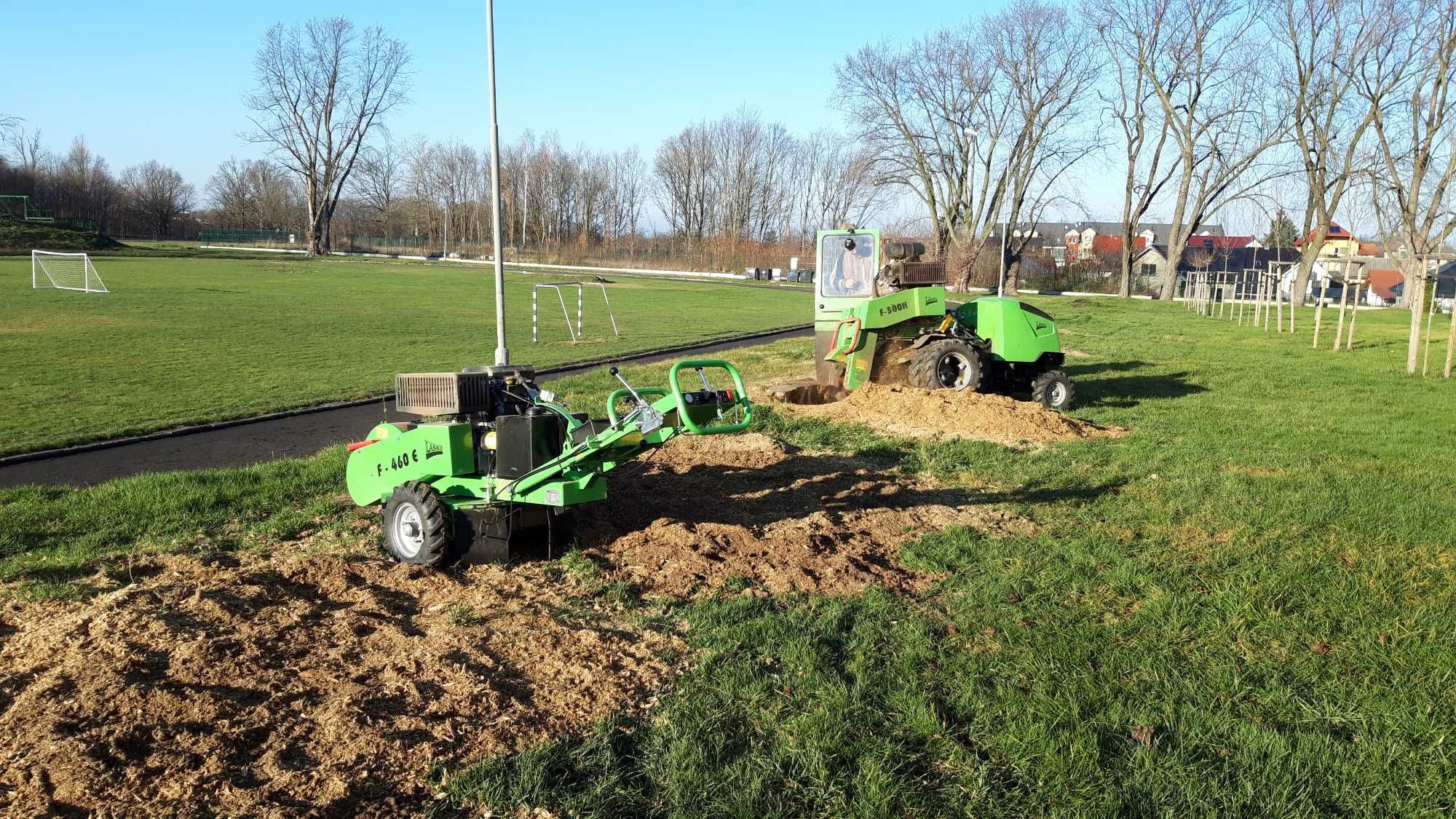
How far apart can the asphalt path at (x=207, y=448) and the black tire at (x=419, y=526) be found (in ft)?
6.50

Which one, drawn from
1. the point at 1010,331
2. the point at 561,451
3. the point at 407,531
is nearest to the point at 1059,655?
the point at 561,451

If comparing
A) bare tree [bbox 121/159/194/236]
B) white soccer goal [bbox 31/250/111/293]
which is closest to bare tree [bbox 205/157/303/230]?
bare tree [bbox 121/159/194/236]

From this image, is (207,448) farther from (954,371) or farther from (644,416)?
(954,371)

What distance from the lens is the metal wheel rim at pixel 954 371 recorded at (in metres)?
13.9

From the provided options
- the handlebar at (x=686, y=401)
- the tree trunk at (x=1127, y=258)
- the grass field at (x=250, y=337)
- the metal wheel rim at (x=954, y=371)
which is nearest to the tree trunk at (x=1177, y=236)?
the tree trunk at (x=1127, y=258)

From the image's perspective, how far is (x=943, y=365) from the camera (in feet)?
46.0

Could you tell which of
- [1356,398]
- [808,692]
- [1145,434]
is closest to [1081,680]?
[808,692]

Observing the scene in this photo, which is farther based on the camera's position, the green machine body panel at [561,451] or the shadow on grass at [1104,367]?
the shadow on grass at [1104,367]

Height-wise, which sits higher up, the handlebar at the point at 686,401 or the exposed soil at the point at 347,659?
the handlebar at the point at 686,401

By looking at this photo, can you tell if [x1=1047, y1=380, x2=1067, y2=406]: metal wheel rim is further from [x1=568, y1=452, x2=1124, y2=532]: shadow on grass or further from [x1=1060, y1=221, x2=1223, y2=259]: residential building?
[x1=1060, y1=221, x2=1223, y2=259]: residential building

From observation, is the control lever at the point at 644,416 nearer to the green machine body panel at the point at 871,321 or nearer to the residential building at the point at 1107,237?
the green machine body panel at the point at 871,321

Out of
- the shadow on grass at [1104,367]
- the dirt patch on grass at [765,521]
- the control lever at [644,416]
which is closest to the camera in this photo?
the control lever at [644,416]

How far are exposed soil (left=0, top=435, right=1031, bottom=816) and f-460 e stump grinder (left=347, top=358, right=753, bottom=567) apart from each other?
26 cm

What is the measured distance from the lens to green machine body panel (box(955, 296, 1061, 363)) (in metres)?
14.4
